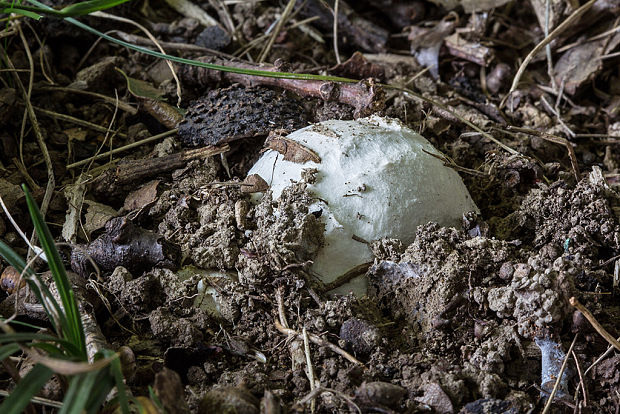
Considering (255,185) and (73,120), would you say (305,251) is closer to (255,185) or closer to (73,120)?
(255,185)

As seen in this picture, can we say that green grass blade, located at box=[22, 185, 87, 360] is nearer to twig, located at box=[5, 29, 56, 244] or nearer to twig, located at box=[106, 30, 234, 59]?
twig, located at box=[5, 29, 56, 244]

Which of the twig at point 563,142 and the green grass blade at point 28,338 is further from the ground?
the green grass blade at point 28,338

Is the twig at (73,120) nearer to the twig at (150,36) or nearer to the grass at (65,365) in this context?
the twig at (150,36)

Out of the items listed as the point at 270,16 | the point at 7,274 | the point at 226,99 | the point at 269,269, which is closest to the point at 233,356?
the point at 269,269

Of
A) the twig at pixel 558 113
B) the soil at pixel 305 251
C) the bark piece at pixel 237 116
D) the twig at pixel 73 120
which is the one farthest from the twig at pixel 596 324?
the twig at pixel 73 120

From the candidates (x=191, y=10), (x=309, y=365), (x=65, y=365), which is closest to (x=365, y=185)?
(x=309, y=365)
